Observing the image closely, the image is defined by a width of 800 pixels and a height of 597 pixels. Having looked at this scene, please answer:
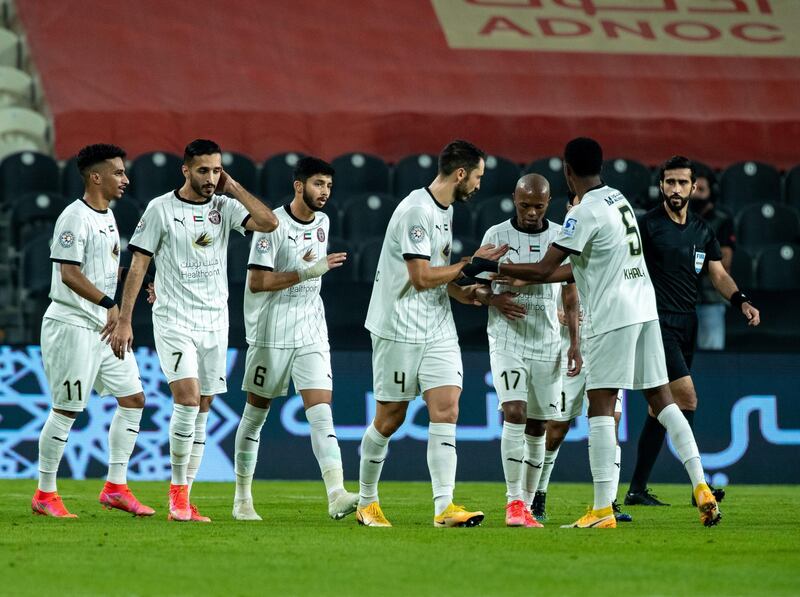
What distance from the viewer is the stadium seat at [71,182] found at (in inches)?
596

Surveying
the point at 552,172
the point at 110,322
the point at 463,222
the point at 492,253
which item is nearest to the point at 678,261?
the point at 492,253

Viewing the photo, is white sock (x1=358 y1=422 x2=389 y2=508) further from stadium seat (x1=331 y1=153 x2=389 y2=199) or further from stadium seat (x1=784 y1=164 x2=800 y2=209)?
stadium seat (x1=784 y1=164 x2=800 y2=209)

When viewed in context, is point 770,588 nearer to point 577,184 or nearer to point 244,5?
point 577,184

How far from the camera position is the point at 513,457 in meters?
8.46

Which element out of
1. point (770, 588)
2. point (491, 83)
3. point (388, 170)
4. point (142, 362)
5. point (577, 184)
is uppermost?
point (491, 83)

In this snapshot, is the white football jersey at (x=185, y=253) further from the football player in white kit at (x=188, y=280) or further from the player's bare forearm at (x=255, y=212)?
the player's bare forearm at (x=255, y=212)

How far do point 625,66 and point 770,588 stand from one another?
1357 centimetres

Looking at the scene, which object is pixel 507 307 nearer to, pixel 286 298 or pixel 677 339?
pixel 286 298

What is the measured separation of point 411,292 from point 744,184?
9.51 metres

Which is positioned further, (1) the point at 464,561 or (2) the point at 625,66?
(2) the point at 625,66

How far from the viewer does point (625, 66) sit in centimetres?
1850

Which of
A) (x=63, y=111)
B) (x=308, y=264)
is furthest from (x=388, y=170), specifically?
(x=308, y=264)

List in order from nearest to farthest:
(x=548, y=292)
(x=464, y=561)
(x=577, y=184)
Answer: (x=464, y=561)
(x=577, y=184)
(x=548, y=292)

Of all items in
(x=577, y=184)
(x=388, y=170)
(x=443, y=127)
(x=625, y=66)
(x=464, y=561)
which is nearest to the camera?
(x=464, y=561)
